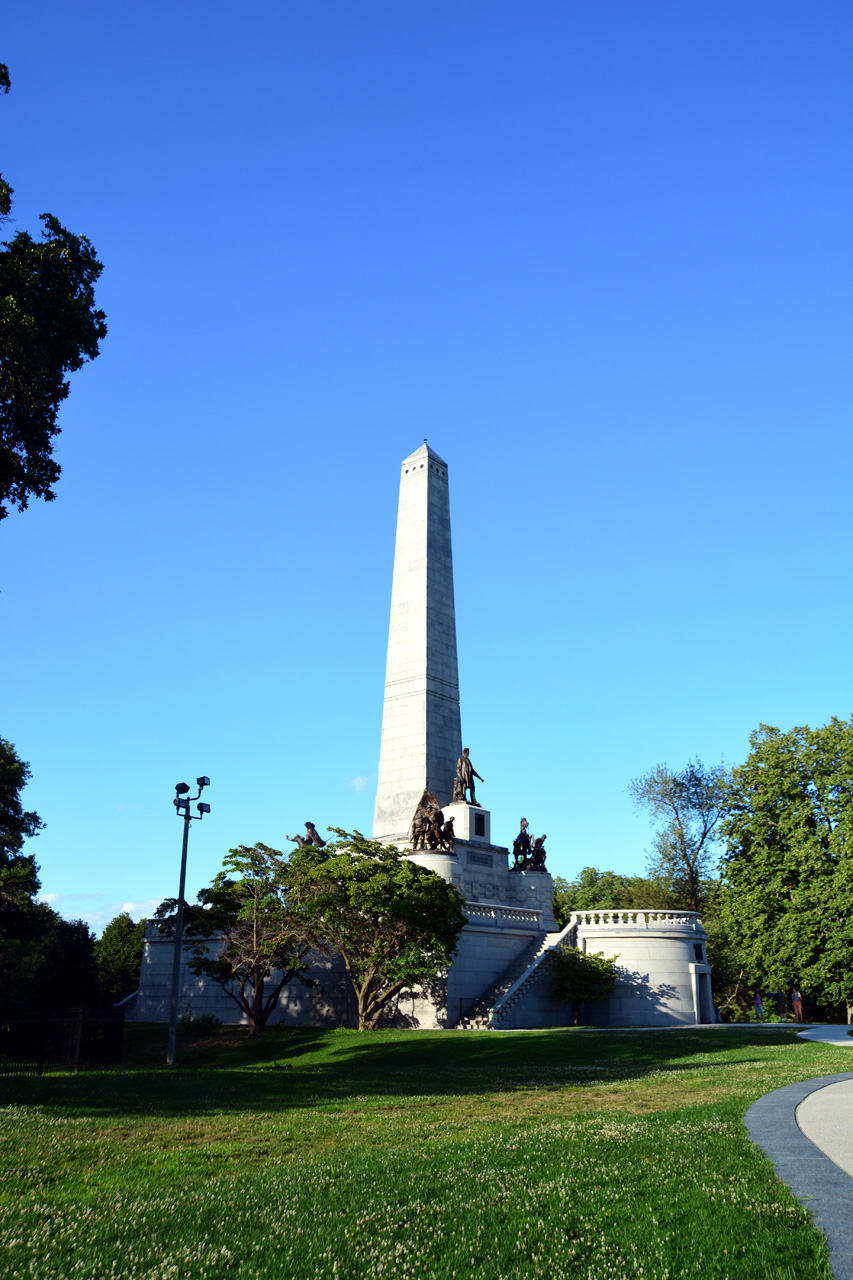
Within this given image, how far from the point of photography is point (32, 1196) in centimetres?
788

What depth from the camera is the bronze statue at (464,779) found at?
148ft

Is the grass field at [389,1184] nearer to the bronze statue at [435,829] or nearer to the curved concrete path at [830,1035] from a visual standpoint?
the curved concrete path at [830,1035]

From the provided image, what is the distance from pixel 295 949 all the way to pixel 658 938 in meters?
15.6

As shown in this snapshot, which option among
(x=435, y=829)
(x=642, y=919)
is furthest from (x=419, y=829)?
(x=642, y=919)

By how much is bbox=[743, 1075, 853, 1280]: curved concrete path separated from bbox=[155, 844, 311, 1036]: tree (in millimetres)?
22908

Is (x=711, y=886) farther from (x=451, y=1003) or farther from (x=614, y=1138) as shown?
(x=614, y=1138)

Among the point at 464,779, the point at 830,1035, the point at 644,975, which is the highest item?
the point at 464,779

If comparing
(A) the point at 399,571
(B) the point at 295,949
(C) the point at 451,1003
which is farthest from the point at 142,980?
(A) the point at 399,571

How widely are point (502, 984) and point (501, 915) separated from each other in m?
3.06

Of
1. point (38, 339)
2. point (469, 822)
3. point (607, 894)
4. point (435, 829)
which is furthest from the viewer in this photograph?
point (607, 894)

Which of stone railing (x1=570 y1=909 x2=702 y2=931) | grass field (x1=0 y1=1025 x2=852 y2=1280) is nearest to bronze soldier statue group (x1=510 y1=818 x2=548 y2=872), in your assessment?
stone railing (x1=570 y1=909 x2=702 y2=931)

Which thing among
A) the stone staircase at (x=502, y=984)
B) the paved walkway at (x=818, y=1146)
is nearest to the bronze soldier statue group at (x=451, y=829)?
the stone staircase at (x=502, y=984)

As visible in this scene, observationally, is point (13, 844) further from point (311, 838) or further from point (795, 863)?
point (795, 863)

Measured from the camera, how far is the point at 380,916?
33.6 metres
